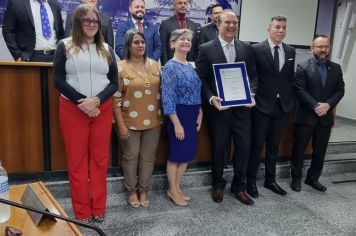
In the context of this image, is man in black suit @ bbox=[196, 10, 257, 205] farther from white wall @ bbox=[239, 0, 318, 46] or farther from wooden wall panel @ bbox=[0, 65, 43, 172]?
white wall @ bbox=[239, 0, 318, 46]

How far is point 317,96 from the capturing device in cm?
318

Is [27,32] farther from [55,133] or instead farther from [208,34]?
[208,34]

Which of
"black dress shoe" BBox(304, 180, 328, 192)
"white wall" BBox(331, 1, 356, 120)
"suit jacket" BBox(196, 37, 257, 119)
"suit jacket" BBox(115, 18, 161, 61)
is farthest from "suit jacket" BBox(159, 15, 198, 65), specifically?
"white wall" BBox(331, 1, 356, 120)

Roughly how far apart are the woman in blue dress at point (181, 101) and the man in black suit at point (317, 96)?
100cm

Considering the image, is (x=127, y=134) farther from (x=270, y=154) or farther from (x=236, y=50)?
(x=270, y=154)

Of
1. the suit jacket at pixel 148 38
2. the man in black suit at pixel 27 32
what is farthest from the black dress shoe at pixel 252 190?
the man in black suit at pixel 27 32

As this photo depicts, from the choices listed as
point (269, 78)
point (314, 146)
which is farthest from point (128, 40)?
point (314, 146)

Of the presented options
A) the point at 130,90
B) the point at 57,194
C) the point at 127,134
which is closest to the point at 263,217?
the point at 127,134

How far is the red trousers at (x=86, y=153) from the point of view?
2.33 meters

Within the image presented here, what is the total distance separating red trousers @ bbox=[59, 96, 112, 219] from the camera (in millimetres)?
2332

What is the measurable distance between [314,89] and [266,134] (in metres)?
0.60

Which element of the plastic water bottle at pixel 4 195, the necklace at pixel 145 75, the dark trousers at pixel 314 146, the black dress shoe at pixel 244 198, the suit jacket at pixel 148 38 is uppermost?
the suit jacket at pixel 148 38

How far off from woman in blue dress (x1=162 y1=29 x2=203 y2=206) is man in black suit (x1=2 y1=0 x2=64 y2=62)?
1.19 m

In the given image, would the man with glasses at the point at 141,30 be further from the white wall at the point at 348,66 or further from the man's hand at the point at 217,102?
the white wall at the point at 348,66
